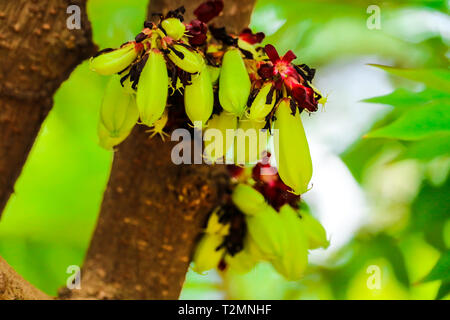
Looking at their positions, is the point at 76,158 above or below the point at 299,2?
below

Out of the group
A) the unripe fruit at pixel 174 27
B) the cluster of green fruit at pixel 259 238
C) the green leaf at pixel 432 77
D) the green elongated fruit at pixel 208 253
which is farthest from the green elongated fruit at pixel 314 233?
the unripe fruit at pixel 174 27

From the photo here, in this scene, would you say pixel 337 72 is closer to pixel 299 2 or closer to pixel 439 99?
pixel 299 2

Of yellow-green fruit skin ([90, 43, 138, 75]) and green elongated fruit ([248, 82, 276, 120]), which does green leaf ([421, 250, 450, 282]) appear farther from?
yellow-green fruit skin ([90, 43, 138, 75])

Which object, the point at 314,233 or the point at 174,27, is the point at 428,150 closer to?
the point at 314,233

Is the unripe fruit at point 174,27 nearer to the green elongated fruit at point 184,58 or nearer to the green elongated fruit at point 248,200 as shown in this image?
the green elongated fruit at point 184,58

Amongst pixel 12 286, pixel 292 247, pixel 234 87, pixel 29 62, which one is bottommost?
pixel 12 286

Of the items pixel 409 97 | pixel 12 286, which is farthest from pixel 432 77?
pixel 12 286

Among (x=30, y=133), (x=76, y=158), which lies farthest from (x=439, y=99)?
(x=76, y=158)

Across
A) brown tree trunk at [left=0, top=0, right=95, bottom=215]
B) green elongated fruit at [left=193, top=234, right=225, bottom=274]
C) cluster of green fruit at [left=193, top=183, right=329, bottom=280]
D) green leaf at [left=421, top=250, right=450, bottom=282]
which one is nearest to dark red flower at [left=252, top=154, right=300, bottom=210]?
cluster of green fruit at [left=193, top=183, right=329, bottom=280]
